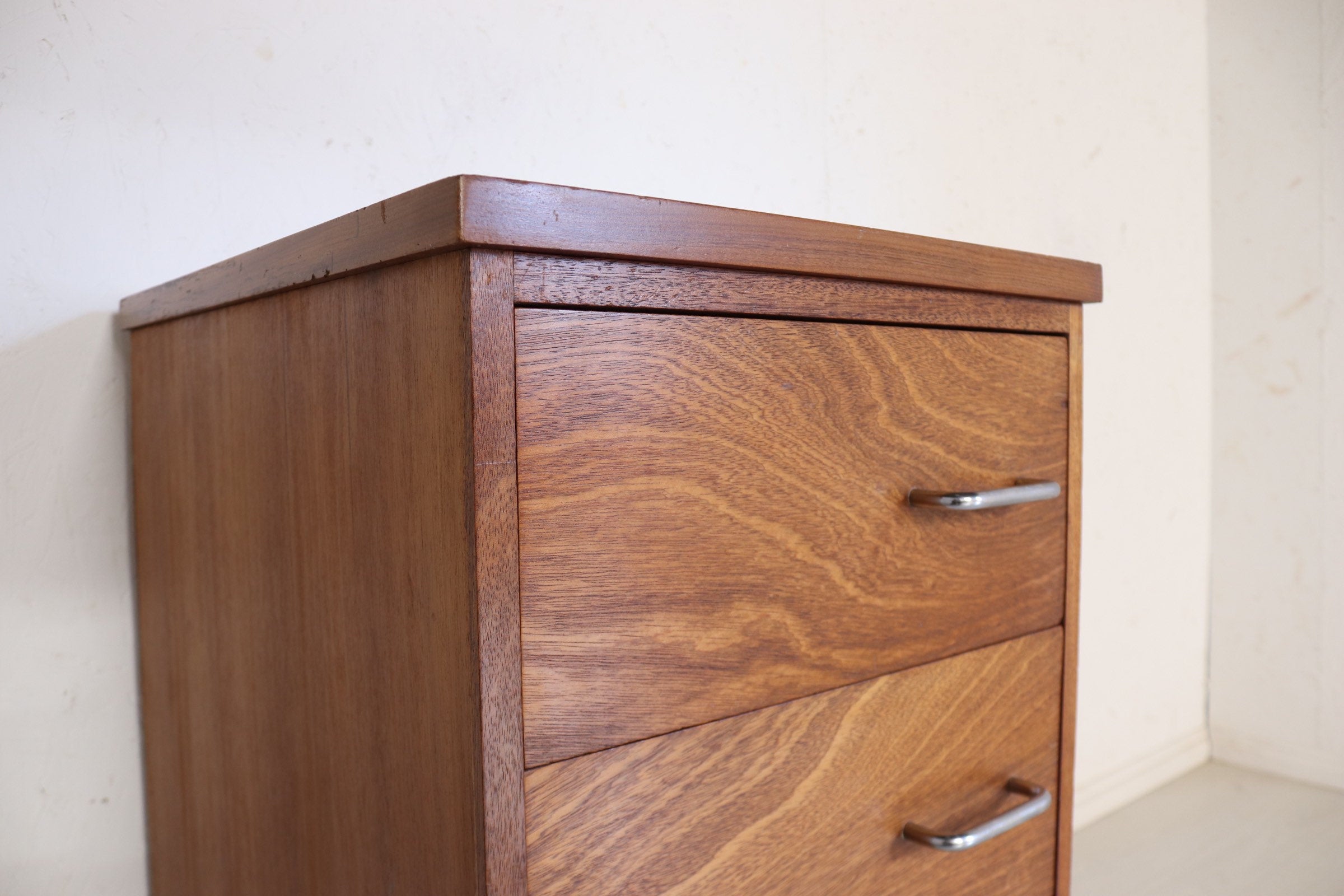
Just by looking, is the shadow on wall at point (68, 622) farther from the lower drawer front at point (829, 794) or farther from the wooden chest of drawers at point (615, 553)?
the lower drawer front at point (829, 794)

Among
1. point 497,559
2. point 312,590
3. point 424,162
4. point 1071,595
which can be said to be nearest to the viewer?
point 497,559

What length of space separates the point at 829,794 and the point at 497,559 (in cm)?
26

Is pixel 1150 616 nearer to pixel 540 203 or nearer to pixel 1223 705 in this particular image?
pixel 1223 705

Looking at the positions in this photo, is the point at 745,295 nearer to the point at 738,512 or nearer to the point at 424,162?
the point at 738,512

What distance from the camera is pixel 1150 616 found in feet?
5.48

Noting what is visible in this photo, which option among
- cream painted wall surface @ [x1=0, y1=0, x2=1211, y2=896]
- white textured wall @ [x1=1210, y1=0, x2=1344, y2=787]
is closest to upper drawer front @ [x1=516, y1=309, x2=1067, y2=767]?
cream painted wall surface @ [x1=0, y1=0, x2=1211, y2=896]

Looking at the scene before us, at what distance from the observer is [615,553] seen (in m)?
0.43

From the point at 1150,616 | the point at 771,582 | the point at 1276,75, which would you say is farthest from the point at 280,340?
the point at 1276,75

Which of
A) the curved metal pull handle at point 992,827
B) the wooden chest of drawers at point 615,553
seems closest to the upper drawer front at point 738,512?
the wooden chest of drawers at point 615,553

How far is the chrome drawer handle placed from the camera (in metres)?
0.56

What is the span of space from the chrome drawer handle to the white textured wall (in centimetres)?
136

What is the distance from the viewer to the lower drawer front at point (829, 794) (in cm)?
44

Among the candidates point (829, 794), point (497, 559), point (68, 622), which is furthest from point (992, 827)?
point (68, 622)

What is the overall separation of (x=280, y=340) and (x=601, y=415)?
224mm
